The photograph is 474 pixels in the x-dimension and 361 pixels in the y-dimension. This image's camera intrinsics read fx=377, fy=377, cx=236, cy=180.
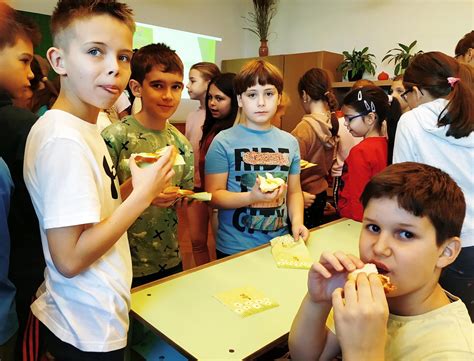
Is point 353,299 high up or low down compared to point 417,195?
down

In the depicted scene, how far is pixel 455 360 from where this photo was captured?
786 millimetres

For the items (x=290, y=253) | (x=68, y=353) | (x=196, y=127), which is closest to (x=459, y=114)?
(x=290, y=253)

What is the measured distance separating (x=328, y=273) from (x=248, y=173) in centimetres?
93

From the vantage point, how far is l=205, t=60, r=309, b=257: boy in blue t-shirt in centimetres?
175

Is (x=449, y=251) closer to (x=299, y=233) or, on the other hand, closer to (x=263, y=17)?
(x=299, y=233)

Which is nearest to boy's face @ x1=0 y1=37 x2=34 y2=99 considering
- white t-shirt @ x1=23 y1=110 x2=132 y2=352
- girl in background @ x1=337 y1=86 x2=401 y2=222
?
white t-shirt @ x1=23 y1=110 x2=132 y2=352

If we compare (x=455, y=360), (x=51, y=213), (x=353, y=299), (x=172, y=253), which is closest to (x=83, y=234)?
(x=51, y=213)

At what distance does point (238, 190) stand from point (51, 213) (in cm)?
101

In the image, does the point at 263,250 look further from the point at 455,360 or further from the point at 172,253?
the point at 455,360

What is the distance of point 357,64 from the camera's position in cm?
529

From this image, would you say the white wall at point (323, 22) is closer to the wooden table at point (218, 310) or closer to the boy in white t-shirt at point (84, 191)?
the boy in white t-shirt at point (84, 191)

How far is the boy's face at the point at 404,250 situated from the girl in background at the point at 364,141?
115 centimetres

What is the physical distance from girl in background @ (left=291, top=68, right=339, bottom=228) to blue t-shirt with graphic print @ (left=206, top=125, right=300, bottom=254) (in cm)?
83

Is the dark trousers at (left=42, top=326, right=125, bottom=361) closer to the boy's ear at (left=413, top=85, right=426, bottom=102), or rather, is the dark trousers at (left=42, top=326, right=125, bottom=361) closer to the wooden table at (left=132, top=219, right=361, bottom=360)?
the wooden table at (left=132, top=219, right=361, bottom=360)
